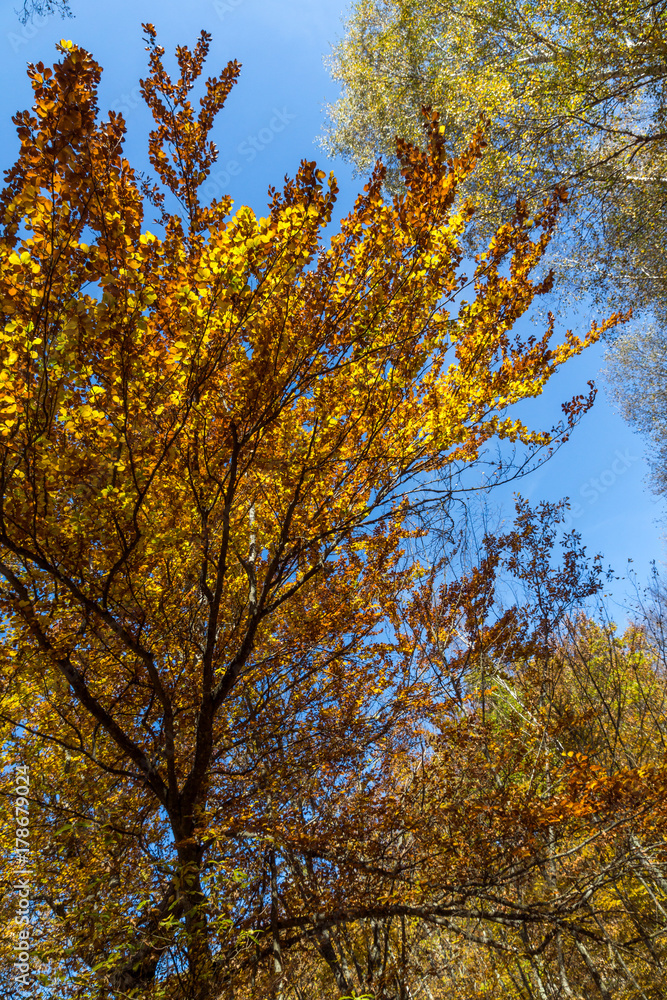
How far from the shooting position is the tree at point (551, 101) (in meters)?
7.07

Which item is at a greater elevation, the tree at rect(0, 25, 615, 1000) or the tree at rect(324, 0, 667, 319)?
the tree at rect(324, 0, 667, 319)

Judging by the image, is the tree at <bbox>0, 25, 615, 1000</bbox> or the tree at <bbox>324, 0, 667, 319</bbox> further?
the tree at <bbox>324, 0, 667, 319</bbox>

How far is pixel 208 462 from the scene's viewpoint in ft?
10.5

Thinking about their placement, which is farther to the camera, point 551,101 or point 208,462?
point 551,101

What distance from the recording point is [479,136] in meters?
2.91

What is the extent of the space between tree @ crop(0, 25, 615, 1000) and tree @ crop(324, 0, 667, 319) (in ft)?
18.1

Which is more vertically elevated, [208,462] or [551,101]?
[551,101]

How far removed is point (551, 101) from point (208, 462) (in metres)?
8.33

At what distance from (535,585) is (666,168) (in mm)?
7602

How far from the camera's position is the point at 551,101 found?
752 centimetres

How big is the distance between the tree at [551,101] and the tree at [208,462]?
5512 mm

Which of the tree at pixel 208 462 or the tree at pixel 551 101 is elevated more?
the tree at pixel 551 101

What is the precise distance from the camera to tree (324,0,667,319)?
23.2 ft

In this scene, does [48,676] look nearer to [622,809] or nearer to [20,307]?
[20,307]
